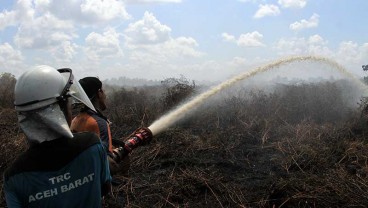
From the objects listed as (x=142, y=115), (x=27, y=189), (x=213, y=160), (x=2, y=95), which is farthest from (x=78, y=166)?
(x=2, y=95)

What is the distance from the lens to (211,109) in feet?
39.1

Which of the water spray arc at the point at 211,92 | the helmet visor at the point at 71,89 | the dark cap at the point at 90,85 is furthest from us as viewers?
the water spray arc at the point at 211,92

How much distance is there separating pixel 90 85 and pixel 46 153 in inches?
82.7

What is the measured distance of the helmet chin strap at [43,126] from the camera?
1.67 meters

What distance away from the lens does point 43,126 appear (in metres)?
1.68

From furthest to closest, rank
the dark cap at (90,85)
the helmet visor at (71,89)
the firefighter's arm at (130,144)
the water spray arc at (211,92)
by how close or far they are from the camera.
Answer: the water spray arc at (211,92) < the dark cap at (90,85) < the firefighter's arm at (130,144) < the helmet visor at (71,89)

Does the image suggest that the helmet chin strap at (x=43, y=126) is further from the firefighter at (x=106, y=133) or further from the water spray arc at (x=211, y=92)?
the water spray arc at (x=211, y=92)

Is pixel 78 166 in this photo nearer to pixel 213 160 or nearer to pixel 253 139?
pixel 213 160

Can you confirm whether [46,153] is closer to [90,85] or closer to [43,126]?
[43,126]

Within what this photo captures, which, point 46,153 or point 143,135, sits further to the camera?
point 143,135

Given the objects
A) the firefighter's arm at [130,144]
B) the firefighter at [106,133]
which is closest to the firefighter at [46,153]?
the firefighter at [106,133]

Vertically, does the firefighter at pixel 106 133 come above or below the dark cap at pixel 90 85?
below

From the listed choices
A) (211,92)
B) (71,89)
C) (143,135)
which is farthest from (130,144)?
(211,92)

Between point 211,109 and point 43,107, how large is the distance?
10.4m
